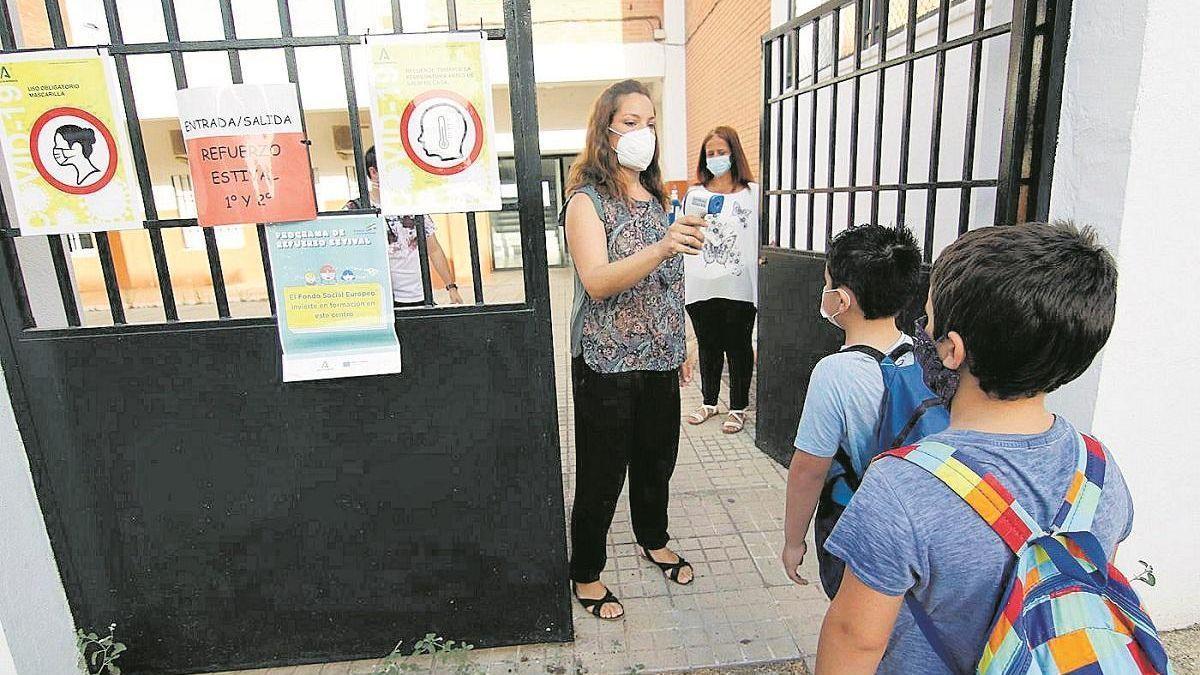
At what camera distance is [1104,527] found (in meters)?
1.12

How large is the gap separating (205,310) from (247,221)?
33.8 feet

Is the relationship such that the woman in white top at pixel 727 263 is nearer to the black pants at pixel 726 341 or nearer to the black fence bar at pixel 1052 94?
the black pants at pixel 726 341

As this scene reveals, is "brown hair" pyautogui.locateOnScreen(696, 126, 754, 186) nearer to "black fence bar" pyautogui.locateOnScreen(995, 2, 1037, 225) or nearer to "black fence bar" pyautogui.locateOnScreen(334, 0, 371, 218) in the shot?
"black fence bar" pyautogui.locateOnScreen(995, 2, 1037, 225)

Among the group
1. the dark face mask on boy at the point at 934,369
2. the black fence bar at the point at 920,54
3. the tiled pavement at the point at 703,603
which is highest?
the black fence bar at the point at 920,54

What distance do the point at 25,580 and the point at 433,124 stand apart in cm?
187

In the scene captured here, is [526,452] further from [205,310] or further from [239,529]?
[205,310]

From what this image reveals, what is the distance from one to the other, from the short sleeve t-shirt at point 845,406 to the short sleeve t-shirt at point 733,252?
2.45 meters

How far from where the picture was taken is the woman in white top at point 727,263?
4.04 meters

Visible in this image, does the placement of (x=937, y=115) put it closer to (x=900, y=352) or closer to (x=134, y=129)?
(x=900, y=352)

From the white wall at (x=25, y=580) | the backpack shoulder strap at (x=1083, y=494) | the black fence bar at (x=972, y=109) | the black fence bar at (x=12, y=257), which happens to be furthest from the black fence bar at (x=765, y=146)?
the white wall at (x=25, y=580)

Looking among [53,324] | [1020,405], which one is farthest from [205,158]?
[1020,405]

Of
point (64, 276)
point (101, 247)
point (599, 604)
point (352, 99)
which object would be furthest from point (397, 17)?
point (599, 604)

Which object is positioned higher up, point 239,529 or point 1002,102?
point 1002,102

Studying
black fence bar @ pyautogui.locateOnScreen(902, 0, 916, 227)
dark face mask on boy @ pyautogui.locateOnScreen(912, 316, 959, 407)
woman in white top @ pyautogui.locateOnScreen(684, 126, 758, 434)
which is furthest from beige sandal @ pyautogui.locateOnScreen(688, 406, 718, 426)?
dark face mask on boy @ pyautogui.locateOnScreen(912, 316, 959, 407)
